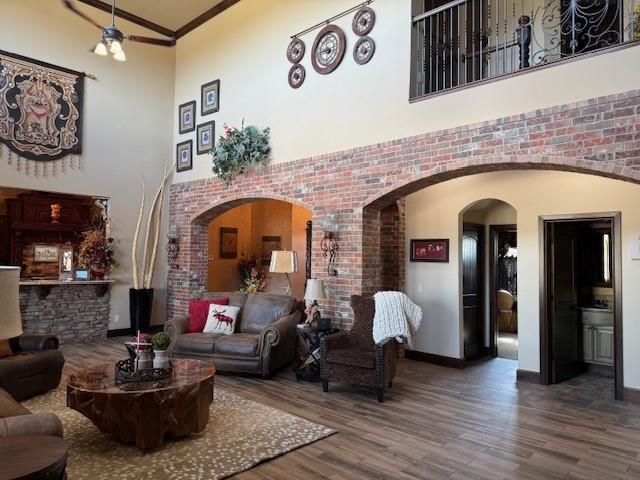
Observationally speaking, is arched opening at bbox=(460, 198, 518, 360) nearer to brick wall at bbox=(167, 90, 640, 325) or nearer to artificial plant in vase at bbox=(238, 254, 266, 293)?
brick wall at bbox=(167, 90, 640, 325)

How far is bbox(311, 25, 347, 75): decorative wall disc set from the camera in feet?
19.5

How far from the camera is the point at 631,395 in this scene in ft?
15.3

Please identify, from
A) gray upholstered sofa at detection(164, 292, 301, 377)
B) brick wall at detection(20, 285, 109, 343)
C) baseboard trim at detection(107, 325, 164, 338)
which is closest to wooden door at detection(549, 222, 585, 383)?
gray upholstered sofa at detection(164, 292, 301, 377)

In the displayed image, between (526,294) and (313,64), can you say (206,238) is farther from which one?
(526,294)

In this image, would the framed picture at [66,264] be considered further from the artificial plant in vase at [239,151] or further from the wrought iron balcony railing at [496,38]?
the wrought iron balcony railing at [496,38]

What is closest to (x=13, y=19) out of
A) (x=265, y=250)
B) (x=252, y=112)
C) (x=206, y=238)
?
(x=252, y=112)

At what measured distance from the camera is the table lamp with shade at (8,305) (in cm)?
184

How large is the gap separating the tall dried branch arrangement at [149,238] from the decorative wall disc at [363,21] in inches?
178

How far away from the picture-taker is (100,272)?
762cm

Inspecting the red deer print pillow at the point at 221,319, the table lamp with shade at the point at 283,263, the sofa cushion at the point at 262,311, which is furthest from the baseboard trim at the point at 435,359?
the red deer print pillow at the point at 221,319

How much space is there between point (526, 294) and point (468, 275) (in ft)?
3.54

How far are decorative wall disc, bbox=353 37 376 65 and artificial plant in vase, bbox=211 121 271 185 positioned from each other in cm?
180

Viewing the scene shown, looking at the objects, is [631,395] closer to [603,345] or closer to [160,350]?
[603,345]

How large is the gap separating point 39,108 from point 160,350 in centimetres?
538
